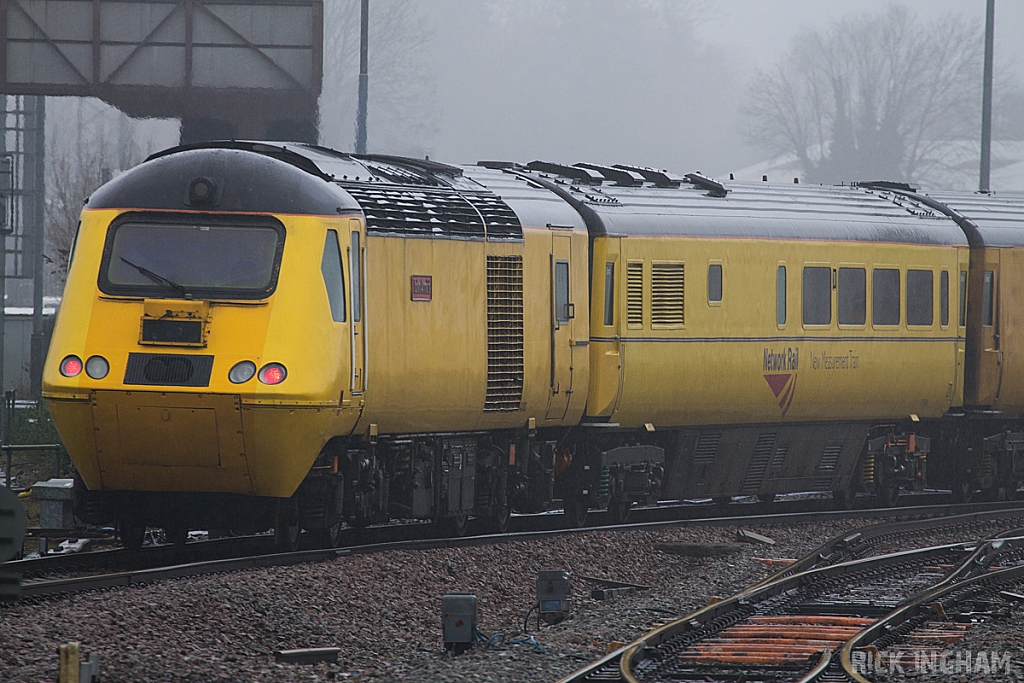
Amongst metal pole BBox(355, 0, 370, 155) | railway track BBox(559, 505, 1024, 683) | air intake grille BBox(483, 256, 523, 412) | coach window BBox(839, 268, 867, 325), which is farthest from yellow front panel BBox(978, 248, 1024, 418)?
metal pole BBox(355, 0, 370, 155)

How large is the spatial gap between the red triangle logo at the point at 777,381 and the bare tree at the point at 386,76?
5717 cm

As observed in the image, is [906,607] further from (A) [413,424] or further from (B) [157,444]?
(B) [157,444]

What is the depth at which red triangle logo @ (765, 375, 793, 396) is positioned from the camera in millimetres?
17984

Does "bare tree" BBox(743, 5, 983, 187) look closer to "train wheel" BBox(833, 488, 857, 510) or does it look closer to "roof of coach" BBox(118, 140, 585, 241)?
"train wheel" BBox(833, 488, 857, 510)

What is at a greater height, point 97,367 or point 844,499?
point 97,367

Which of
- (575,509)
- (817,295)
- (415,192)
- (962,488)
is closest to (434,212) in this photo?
(415,192)

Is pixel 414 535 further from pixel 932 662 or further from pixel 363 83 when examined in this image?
pixel 363 83

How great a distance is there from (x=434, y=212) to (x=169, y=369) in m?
3.00

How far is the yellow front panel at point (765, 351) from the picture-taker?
1669cm

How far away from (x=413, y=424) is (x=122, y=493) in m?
2.45

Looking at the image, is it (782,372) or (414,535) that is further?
(782,372)

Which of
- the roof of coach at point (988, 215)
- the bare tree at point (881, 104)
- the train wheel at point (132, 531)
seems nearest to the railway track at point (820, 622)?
the train wheel at point (132, 531)

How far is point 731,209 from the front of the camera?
1788 centimetres

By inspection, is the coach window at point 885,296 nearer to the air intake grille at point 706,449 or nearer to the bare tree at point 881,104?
the air intake grille at point 706,449
